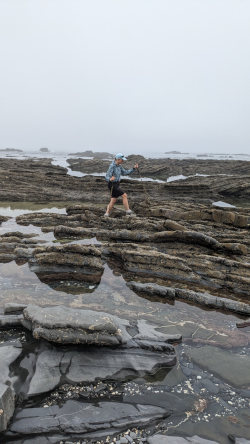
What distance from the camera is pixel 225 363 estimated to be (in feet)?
21.8

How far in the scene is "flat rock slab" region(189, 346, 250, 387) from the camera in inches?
244

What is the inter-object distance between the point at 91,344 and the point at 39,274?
603cm

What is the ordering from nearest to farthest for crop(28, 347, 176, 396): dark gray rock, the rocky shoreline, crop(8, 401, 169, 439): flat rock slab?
crop(8, 401, 169, 439): flat rock slab < the rocky shoreline < crop(28, 347, 176, 396): dark gray rock

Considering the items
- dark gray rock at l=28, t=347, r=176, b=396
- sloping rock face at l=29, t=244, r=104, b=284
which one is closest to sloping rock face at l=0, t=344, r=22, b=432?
dark gray rock at l=28, t=347, r=176, b=396

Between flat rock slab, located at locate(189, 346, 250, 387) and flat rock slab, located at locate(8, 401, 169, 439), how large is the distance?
74.4 inches

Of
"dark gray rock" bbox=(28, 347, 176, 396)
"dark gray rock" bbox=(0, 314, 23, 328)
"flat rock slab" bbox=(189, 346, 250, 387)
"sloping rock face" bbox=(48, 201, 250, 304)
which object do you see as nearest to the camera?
"dark gray rock" bbox=(28, 347, 176, 396)

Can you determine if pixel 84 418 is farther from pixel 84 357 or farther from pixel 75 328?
pixel 75 328

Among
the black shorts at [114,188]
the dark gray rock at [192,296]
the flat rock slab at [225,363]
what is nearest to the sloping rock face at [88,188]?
the black shorts at [114,188]

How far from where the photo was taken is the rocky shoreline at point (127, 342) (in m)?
4.93

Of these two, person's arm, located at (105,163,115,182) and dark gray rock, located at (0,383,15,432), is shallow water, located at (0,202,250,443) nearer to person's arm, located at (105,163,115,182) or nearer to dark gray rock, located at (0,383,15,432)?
dark gray rock, located at (0,383,15,432)

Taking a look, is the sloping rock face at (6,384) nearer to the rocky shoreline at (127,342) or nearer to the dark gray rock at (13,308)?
the rocky shoreline at (127,342)

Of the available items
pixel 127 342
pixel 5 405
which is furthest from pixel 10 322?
pixel 127 342

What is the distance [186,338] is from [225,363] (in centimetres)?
124

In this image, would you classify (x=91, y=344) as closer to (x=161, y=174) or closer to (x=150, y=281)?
(x=150, y=281)
